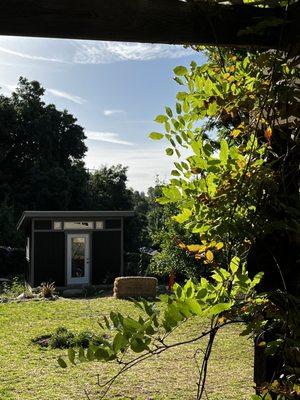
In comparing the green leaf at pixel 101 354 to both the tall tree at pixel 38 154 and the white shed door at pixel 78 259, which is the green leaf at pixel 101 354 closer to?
the white shed door at pixel 78 259

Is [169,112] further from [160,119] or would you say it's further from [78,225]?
[78,225]

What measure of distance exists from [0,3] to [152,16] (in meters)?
0.46

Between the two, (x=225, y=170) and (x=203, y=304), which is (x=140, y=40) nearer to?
(x=225, y=170)

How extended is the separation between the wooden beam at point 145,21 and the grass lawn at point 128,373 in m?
4.14

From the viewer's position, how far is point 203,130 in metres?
1.68

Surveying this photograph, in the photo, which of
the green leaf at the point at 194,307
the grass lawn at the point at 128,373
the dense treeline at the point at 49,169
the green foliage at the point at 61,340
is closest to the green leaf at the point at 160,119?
the green leaf at the point at 194,307

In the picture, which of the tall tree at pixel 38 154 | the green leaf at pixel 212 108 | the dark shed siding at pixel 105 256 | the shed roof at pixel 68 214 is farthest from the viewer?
the tall tree at pixel 38 154

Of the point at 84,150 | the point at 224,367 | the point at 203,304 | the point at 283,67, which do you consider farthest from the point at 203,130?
the point at 84,150

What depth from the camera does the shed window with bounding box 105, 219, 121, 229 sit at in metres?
19.7

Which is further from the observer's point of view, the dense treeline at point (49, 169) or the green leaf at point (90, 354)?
the dense treeline at point (49, 169)

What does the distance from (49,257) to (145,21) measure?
18404mm

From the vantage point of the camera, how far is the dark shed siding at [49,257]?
18911 mm

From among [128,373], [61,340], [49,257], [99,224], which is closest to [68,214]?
[99,224]

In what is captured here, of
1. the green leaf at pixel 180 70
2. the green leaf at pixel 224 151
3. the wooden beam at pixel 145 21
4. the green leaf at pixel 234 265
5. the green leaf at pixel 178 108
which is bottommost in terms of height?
the green leaf at pixel 234 265
